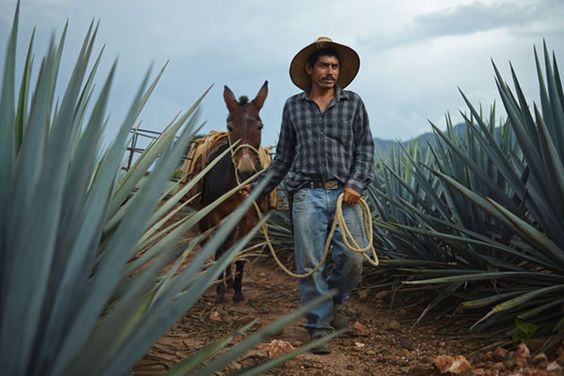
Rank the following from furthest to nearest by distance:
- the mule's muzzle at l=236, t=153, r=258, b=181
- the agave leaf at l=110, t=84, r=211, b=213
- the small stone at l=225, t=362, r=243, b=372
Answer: the mule's muzzle at l=236, t=153, r=258, b=181 → the small stone at l=225, t=362, r=243, b=372 → the agave leaf at l=110, t=84, r=211, b=213

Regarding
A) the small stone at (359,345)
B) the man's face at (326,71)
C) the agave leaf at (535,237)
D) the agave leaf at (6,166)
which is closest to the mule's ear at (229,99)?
the man's face at (326,71)

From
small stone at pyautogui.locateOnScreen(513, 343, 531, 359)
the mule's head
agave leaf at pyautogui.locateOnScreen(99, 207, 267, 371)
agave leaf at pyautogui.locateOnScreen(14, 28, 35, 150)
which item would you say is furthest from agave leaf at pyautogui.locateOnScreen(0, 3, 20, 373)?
the mule's head

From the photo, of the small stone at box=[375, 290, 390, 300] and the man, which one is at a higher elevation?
the man

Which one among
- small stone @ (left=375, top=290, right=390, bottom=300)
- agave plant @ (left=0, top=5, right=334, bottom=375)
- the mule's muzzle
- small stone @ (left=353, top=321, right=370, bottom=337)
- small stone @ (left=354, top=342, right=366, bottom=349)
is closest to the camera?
agave plant @ (left=0, top=5, right=334, bottom=375)

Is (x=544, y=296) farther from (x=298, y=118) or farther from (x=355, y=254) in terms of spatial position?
(x=298, y=118)

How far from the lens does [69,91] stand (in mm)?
1359

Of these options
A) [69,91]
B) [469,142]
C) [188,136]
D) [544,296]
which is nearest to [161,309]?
[188,136]

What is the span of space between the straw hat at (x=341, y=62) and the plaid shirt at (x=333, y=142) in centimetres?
16

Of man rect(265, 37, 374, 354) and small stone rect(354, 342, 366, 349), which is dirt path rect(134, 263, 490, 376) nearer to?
small stone rect(354, 342, 366, 349)

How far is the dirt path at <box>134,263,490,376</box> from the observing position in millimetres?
3486

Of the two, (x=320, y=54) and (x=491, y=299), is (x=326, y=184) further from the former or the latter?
(x=491, y=299)

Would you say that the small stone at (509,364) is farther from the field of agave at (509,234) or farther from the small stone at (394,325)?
the small stone at (394,325)

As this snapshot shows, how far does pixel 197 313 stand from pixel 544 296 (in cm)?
255

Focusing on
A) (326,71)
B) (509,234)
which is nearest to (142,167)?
(326,71)
